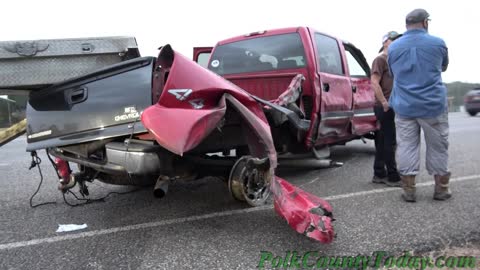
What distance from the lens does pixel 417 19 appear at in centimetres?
411

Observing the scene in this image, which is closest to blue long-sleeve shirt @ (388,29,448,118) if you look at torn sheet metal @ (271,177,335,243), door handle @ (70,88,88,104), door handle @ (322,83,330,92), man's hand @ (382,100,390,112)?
man's hand @ (382,100,390,112)

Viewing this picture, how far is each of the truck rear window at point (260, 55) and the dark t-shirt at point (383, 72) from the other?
2.66 ft

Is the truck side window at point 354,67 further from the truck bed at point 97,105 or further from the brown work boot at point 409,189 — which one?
the truck bed at point 97,105

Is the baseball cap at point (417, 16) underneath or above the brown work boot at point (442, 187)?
above

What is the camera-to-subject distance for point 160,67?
3.22 metres

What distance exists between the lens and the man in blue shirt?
13.3 feet

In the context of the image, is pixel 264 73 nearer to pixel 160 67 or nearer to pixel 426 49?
pixel 426 49

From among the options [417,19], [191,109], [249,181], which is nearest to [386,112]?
[417,19]

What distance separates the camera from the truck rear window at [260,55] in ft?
16.9

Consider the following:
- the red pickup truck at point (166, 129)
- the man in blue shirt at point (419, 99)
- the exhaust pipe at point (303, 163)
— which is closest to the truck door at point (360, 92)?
the exhaust pipe at point (303, 163)

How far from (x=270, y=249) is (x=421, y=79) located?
2.25 m

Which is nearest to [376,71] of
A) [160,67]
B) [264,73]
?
[264,73]

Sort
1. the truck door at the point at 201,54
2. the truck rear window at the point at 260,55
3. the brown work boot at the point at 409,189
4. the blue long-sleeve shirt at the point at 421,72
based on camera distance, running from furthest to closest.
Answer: the truck door at the point at 201,54 < the truck rear window at the point at 260,55 < the brown work boot at the point at 409,189 < the blue long-sleeve shirt at the point at 421,72

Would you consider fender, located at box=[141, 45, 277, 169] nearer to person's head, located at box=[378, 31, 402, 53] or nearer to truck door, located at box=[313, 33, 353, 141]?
truck door, located at box=[313, 33, 353, 141]
